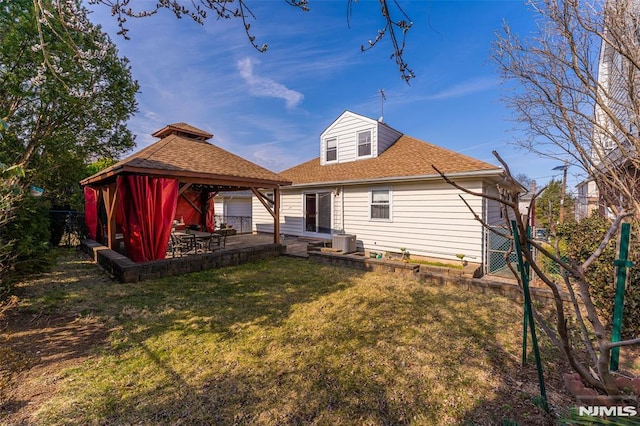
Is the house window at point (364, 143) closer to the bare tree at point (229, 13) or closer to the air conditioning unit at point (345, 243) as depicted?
the air conditioning unit at point (345, 243)

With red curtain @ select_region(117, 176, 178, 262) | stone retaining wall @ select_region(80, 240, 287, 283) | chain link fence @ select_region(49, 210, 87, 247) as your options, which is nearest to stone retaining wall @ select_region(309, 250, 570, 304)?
stone retaining wall @ select_region(80, 240, 287, 283)

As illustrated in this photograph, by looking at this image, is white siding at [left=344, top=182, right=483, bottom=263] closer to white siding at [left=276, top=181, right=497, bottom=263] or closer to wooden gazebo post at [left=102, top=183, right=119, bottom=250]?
white siding at [left=276, top=181, right=497, bottom=263]

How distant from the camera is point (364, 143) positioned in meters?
12.0

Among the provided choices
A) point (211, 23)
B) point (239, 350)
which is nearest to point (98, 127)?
point (211, 23)

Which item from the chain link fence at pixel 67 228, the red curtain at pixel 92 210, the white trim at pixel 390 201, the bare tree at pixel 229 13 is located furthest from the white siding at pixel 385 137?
the chain link fence at pixel 67 228

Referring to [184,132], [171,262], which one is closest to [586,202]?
[171,262]

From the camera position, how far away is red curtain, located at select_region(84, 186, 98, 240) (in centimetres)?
1130

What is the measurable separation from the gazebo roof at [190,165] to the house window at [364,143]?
4.08 metres

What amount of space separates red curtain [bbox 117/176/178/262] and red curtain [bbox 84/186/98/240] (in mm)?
5864

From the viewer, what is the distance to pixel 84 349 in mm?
3650

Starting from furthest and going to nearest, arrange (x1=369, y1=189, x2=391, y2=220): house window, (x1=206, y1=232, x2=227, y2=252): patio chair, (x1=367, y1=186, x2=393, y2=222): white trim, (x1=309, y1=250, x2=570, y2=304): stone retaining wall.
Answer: (x1=369, y1=189, x2=391, y2=220): house window, (x1=367, y1=186, x2=393, y2=222): white trim, (x1=206, y1=232, x2=227, y2=252): patio chair, (x1=309, y1=250, x2=570, y2=304): stone retaining wall

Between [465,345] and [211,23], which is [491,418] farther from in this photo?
[211,23]

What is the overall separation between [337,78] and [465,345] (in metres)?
9.94

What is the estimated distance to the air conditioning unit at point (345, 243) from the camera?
9625 millimetres
